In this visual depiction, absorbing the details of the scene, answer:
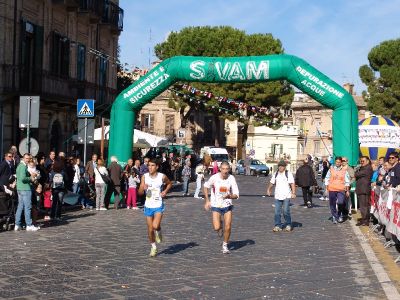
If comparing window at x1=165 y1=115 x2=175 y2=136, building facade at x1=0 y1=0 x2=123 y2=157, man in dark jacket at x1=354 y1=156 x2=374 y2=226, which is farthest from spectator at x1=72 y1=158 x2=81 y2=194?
window at x1=165 y1=115 x2=175 y2=136

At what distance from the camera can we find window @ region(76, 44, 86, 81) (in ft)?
100

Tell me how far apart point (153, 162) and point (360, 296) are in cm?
468

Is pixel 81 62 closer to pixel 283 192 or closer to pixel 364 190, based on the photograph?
pixel 364 190

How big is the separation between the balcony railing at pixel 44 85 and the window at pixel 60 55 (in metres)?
0.43

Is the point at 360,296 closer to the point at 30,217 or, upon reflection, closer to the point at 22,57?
the point at 30,217

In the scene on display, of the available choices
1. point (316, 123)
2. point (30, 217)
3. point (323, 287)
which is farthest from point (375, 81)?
point (323, 287)

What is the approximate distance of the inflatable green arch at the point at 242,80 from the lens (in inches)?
811

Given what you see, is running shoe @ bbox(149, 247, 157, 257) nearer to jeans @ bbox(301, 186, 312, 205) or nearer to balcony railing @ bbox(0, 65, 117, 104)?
jeans @ bbox(301, 186, 312, 205)

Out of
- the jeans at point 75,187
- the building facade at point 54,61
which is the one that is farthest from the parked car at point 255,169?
the jeans at point 75,187

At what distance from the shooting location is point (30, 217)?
1445cm

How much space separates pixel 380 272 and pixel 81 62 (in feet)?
76.3

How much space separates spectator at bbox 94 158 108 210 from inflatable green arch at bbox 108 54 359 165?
2.46 metres

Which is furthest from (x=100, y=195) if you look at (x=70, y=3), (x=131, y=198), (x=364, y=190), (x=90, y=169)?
(x=70, y=3)

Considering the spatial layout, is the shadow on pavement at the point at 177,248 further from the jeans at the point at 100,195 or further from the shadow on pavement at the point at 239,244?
the jeans at the point at 100,195
